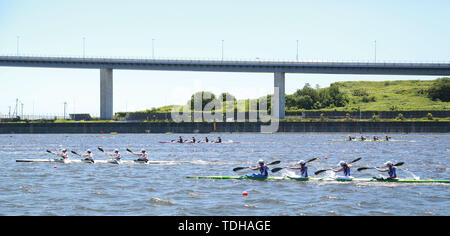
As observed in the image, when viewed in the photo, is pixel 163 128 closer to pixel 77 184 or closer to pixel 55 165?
A: pixel 55 165

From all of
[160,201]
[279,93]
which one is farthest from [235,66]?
[160,201]

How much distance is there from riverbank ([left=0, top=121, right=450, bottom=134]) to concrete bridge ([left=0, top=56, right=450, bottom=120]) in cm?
777

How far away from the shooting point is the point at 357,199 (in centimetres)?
2673

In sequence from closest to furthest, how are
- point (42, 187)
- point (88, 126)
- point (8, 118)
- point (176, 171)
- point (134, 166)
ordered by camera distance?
point (42, 187)
point (176, 171)
point (134, 166)
point (88, 126)
point (8, 118)

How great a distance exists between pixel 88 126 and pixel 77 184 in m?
114

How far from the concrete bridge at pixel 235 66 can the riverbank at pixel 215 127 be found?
306 inches

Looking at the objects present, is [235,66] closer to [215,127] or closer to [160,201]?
[215,127]

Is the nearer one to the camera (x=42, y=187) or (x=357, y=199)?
(x=357, y=199)

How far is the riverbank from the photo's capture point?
137 meters

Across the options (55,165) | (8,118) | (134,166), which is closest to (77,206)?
(134,166)

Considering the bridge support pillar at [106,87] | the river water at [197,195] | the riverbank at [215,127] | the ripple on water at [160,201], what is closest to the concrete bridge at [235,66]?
the bridge support pillar at [106,87]

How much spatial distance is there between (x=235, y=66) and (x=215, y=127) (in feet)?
57.0

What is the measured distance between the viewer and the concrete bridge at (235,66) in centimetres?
13300

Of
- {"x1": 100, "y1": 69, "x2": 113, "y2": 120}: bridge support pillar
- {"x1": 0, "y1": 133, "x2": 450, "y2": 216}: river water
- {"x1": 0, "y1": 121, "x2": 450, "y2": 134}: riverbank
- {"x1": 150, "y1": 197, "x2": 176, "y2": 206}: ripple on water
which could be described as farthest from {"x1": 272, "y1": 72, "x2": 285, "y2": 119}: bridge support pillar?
{"x1": 150, "y1": 197, "x2": 176, "y2": 206}: ripple on water
